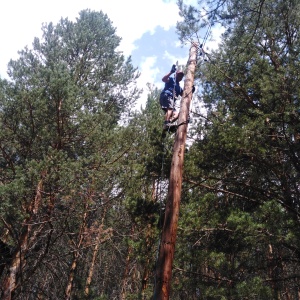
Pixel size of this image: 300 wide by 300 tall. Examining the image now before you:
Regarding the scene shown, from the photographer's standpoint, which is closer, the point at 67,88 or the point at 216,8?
the point at 216,8

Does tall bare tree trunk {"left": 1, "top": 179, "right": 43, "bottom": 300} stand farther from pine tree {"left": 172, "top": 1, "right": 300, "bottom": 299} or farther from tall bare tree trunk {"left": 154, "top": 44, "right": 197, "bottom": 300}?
tall bare tree trunk {"left": 154, "top": 44, "right": 197, "bottom": 300}

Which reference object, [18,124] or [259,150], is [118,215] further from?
[259,150]

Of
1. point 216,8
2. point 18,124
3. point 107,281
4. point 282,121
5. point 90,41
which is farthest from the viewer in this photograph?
point 107,281

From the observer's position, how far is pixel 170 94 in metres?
6.45

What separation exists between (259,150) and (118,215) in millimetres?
6709

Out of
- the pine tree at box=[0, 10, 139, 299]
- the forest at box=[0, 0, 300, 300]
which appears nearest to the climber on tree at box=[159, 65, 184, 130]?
the forest at box=[0, 0, 300, 300]

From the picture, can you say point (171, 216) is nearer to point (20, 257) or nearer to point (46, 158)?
point (46, 158)

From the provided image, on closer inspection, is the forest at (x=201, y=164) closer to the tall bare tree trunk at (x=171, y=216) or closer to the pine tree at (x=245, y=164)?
the pine tree at (x=245, y=164)

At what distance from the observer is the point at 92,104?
27.6 ft

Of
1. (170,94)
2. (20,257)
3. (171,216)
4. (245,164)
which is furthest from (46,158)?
(245,164)

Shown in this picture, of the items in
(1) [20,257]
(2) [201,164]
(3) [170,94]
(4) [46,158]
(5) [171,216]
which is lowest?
(1) [20,257]

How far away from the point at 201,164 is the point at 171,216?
10.8 ft

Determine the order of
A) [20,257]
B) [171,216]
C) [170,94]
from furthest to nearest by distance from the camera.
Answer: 1. [170,94]
2. [20,257]
3. [171,216]

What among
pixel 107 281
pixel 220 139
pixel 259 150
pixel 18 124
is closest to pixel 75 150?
pixel 18 124
